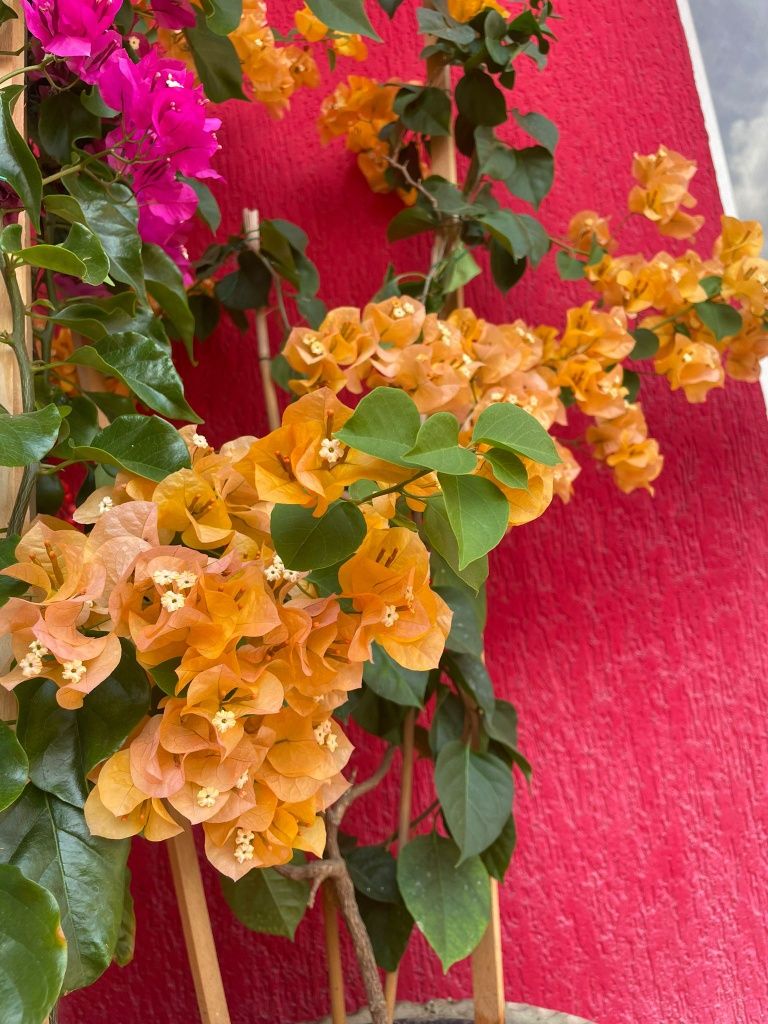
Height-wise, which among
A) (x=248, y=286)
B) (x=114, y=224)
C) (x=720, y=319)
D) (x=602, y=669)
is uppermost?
(x=114, y=224)

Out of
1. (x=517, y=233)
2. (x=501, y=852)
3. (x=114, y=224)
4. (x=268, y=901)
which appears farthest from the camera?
(x=517, y=233)

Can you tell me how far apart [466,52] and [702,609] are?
0.70 metres

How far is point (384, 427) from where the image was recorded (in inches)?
16.0

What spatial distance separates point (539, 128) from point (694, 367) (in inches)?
12.5

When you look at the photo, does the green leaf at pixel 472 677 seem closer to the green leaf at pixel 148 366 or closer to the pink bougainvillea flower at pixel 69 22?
the green leaf at pixel 148 366

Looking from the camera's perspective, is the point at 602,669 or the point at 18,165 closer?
the point at 18,165

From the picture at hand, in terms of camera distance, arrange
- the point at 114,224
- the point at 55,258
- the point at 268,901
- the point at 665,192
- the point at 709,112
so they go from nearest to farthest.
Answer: the point at 55,258 < the point at 114,224 < the point at 268,901 < the point at 665,192 < the point at 709,112

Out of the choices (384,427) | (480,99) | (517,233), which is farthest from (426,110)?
(384,427)

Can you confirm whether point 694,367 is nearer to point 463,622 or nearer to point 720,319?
point 720,319

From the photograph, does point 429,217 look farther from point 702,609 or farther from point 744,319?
point 702,609

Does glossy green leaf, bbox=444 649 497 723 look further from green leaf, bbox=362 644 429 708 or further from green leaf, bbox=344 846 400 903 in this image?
green leaf, bbox=344 846 400 903

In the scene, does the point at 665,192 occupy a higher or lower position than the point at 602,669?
higher

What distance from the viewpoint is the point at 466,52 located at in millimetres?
962

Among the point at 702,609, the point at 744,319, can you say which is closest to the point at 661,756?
the point at 702,609
